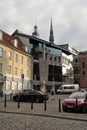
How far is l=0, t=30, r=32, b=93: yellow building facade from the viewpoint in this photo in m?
54.8

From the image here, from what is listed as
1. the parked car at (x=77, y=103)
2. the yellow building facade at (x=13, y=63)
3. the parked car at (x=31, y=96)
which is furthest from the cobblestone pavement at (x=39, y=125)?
the yellow building facade at (x=13, y=63)

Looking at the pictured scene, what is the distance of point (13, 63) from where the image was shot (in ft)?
192

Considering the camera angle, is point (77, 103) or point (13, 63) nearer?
point (77, 103)

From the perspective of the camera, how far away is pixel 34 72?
6969cm

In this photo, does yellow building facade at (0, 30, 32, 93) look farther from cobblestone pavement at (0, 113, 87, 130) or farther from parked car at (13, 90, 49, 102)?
cobblestone pavement at (0, 113, 87, 130)

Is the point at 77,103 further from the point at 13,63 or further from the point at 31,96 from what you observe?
the point at 13,63

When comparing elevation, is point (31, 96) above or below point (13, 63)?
below

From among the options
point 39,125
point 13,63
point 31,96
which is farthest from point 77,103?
point 13,63

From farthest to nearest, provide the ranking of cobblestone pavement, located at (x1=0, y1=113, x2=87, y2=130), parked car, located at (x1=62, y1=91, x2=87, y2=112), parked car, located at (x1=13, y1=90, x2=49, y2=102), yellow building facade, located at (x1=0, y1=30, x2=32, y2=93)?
yellow building facade, located at (x1=0, y1=30, x2=32, y2=93)
parked car, located at (x1=13, y1=90, x2=49, y2=102)
parked car, located at (x1=62, y1=91, x2=87, y2=112)
cobblestone pavement, located at (x1=0, y1=113, x2=87, y2=130)

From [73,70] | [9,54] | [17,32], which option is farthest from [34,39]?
[73,70]

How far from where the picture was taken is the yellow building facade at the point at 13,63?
54.8 m

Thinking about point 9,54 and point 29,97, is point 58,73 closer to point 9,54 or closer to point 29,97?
point 9,54

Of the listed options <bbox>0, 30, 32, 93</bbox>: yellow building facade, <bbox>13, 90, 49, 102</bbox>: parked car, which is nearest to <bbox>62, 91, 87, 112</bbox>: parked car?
<bbox>13, 90, 49, 102</bbox>: parked car

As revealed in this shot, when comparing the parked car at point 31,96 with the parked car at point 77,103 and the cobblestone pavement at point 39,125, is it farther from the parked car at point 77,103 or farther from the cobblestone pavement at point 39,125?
the cobblestone pavement at point 39,125
